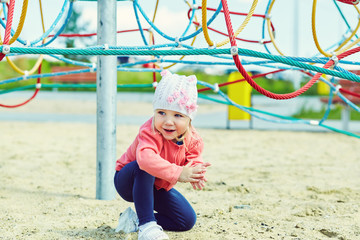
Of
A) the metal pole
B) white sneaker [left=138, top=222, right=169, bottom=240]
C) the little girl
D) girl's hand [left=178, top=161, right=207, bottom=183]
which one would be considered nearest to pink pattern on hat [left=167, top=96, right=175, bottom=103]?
the little girl

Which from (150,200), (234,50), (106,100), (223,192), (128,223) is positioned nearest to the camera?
(234,50)

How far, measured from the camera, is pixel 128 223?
182 cm

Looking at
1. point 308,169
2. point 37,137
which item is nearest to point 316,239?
point 308,169

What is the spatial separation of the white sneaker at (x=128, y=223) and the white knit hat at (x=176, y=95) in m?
0.46

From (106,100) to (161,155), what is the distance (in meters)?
0.78

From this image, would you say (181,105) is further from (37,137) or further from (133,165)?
(37,137)

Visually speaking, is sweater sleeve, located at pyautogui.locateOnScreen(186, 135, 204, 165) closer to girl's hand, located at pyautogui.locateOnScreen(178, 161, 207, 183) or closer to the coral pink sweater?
the coral pink sweater

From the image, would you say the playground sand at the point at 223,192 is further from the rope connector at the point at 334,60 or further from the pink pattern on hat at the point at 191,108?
the rope connector at the point at 334,60

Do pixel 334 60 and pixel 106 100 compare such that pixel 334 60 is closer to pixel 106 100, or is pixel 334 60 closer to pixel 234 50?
pixel 234 50

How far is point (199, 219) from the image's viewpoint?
2098mm

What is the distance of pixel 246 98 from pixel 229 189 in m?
3.78

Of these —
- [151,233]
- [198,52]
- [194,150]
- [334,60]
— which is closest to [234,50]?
[198,52]

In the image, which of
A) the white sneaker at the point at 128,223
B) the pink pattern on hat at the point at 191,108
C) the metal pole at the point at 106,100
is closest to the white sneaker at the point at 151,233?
the white sneaker at the point at 128,223

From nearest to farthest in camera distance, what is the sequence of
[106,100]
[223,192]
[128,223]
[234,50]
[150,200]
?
[234,50]
[150,200]
[128,223]
[106,100]
[223,192]
